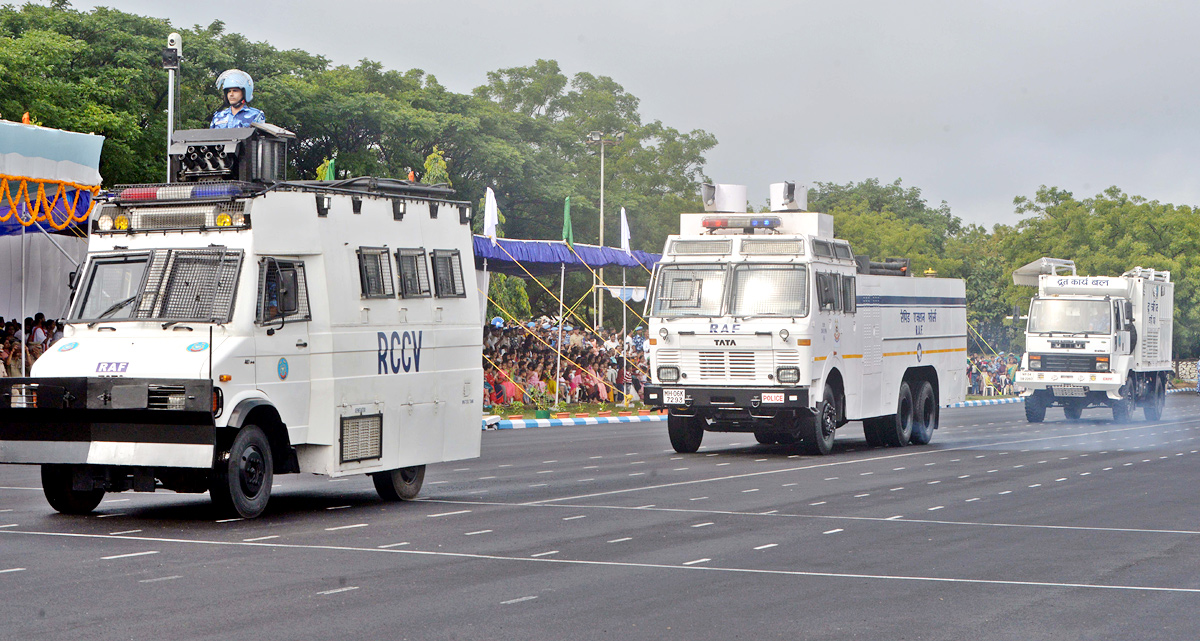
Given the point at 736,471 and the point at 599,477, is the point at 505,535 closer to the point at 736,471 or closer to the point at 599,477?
the point at 599,477

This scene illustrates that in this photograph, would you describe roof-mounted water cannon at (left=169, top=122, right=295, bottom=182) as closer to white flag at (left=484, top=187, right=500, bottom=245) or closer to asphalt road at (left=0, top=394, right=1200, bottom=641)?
asphalt road at (left=0, top=394, right=1200, bottom=641)

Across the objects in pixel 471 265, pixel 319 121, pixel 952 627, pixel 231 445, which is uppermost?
pixel 319 121

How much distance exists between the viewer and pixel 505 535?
468 inches

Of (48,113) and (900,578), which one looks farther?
(48,113)

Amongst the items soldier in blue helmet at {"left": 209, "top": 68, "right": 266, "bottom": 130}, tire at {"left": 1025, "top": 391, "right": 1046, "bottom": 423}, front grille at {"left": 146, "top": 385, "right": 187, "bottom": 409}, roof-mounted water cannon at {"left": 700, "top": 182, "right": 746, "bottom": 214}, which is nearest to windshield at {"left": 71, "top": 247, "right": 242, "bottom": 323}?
front grille at {"left": 146, "top": 385, "right": 187, "bottom": 409}

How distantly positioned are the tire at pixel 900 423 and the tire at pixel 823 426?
244cm

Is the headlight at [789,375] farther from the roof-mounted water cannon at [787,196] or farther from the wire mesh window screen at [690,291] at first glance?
the roof-mounted water cannon at [787,196]

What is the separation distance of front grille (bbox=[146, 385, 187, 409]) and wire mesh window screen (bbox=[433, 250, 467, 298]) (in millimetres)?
3600

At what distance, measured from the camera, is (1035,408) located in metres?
35.6

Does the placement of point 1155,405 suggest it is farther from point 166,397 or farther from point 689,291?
point 166,397

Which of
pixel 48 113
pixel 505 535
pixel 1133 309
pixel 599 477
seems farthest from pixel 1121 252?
pixel 505 535

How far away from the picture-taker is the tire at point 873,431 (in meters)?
24.1

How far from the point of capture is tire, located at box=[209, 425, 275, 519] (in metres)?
12.2

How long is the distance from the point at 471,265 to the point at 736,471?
5.31 meters
